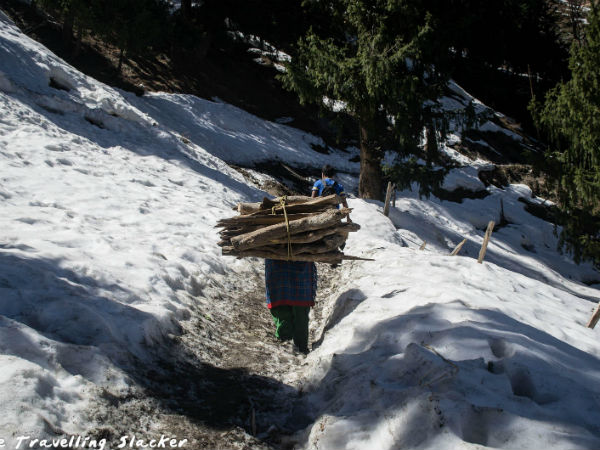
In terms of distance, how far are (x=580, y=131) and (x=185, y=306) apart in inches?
485

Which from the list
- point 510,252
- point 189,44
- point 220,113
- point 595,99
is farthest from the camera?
point 189,44

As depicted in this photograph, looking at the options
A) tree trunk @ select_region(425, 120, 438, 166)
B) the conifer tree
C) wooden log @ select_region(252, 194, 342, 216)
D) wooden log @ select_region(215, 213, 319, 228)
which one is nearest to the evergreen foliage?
tree trunk @ select_region(425, 120, 438, 166)

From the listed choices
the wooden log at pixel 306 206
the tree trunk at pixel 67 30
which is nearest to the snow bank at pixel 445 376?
the wooden log at pixel 306 206

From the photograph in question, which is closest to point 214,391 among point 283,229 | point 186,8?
point 283,229

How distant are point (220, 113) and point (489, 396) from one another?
749 inches

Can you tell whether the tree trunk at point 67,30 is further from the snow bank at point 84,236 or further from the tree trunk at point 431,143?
the tree trunk at point 431,143

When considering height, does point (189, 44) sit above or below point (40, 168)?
above

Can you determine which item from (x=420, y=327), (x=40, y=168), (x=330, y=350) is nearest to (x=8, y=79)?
(x=40, y=168)

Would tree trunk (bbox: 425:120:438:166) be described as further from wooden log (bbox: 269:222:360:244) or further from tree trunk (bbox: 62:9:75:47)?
tree trunk (bbox: 62:9:75:47)

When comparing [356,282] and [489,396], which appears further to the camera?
[356,282]

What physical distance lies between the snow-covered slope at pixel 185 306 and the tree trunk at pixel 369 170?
9.21 ft

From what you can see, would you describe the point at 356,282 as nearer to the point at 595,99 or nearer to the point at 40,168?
the point at 40,168

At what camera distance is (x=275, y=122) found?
23312 mm

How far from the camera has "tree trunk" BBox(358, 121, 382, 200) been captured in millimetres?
14798
